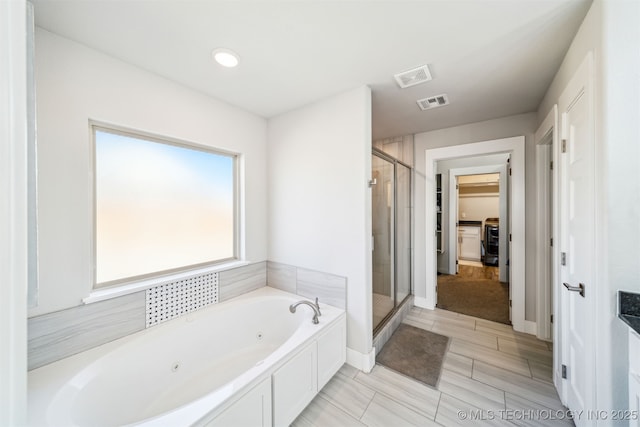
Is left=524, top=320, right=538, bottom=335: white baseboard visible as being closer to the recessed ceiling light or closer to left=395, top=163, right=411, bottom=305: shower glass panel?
left=395, top=163, right=411, bottom=305: shower glass panel

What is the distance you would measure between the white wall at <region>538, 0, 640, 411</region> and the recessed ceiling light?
195cm

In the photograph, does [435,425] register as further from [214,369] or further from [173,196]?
[173,196]

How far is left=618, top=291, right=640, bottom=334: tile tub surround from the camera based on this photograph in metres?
0.99

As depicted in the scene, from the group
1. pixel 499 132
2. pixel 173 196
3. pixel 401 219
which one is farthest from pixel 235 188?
pixel 499 132

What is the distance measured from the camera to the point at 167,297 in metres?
1.83

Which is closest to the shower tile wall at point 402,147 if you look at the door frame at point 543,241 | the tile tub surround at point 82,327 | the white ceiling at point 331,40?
the white ceiling at point 331,40

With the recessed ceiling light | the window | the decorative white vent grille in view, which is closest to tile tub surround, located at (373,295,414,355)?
the decorative white vent grille

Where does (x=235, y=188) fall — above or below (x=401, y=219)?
above

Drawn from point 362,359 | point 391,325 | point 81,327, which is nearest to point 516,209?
point 391,325

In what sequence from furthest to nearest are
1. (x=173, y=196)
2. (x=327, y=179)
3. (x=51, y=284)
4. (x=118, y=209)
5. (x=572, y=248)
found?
(x=327, y=179) < (x=173, y=196) < (x=118, y=209) < (x=572, y=248) < (x=51, y=284)

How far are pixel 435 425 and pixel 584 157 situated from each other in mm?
1796

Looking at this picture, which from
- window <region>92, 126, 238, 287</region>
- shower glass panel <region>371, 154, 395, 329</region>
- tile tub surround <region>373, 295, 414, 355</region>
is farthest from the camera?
shower glass panel <region>371, 154, 395, 329</region>

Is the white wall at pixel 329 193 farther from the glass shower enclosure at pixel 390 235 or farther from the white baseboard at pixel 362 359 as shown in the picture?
the glass shower enclosure at pixel 390 235

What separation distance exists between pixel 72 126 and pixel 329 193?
5.88ft
